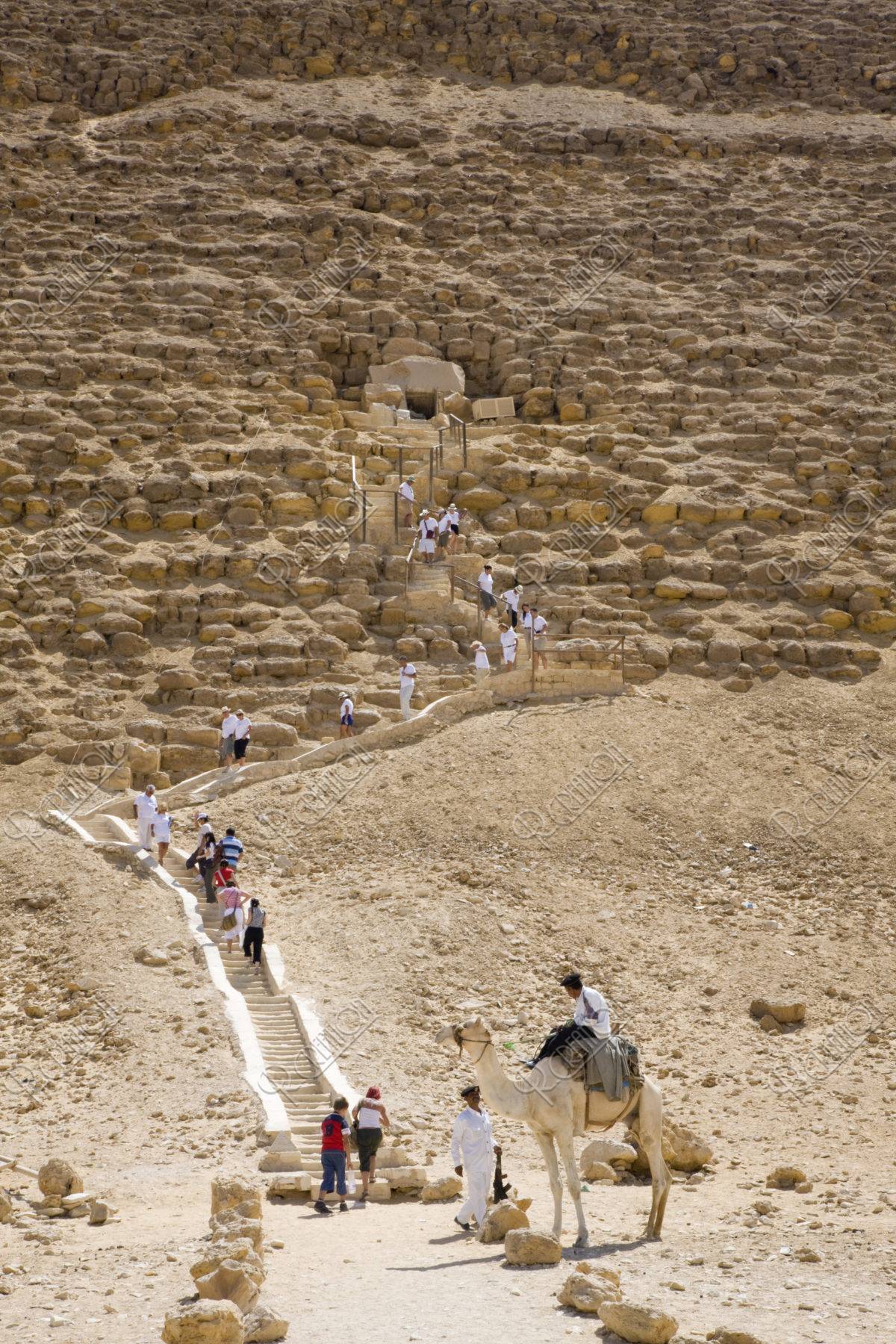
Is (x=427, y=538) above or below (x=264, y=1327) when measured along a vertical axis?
above

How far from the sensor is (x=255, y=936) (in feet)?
53.8

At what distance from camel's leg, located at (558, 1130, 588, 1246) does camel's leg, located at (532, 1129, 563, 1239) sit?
6cm

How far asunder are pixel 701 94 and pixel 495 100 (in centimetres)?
599

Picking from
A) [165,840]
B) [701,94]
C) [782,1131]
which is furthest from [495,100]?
[782,1131]

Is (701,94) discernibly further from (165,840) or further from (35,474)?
(165,840)

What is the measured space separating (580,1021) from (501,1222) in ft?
4.55

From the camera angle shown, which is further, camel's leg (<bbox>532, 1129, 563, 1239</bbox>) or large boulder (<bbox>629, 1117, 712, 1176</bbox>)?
large boulder (<bbox>629, 1117, 712, 1176</bbox>)

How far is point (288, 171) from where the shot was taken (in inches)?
1549

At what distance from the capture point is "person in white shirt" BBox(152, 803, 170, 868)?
1912 centimetres

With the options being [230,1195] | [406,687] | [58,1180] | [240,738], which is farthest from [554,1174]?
[406,687]

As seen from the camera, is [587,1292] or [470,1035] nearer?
[587,1292]

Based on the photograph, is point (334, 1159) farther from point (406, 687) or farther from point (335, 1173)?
point (406, 687)

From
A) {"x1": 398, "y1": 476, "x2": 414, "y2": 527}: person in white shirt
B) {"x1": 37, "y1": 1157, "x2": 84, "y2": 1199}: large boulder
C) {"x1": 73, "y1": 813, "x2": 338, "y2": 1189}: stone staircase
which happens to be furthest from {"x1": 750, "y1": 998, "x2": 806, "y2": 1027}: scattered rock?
{"x1": 398, "y1": 476, "x2": 414, "y2": 527}: person in white shirt

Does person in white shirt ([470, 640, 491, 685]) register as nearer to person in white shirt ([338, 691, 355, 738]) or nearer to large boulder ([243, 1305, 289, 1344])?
person in white shirt ([338, 691, 355, 738])
